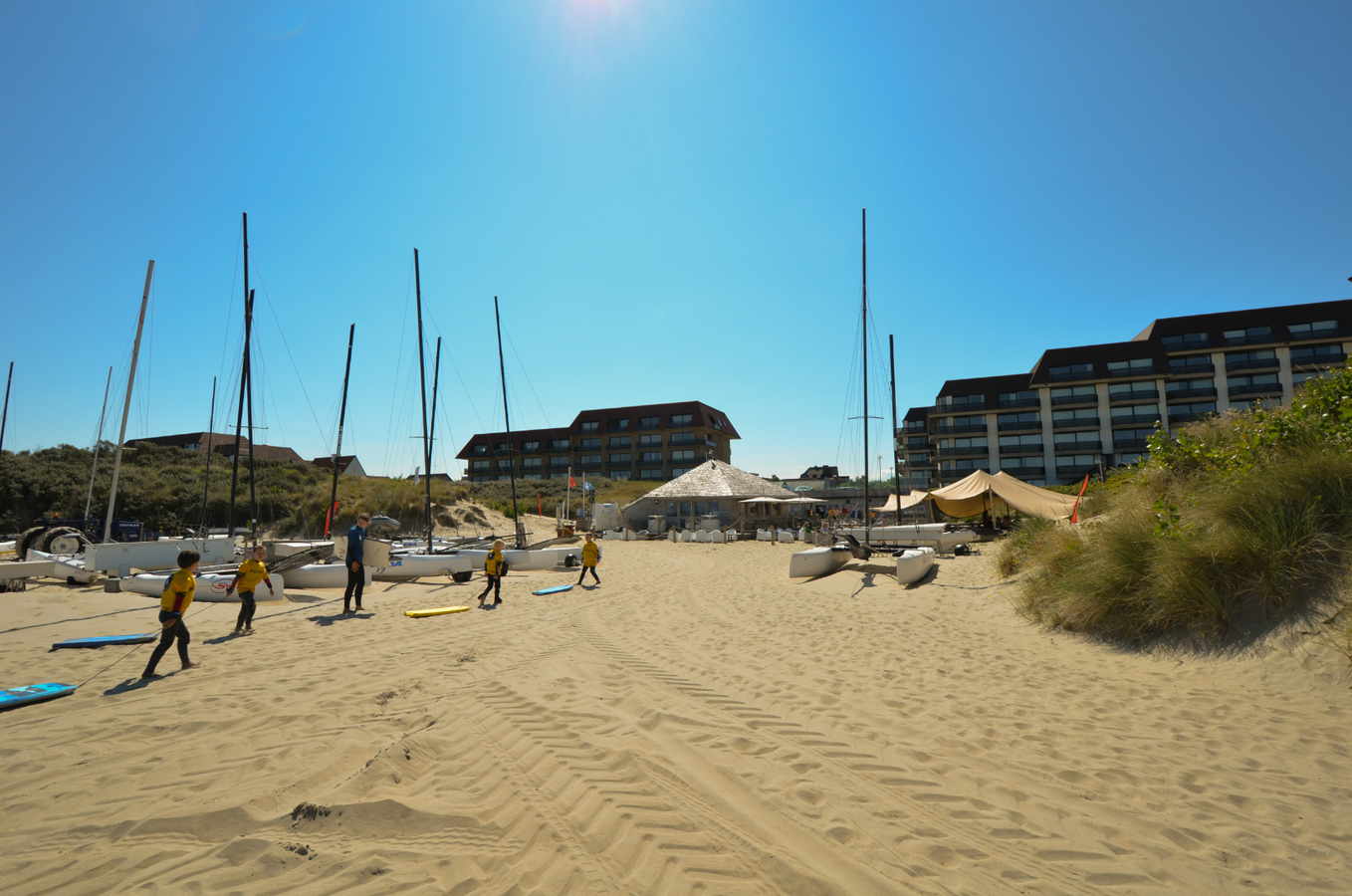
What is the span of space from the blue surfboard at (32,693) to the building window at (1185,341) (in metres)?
67.5

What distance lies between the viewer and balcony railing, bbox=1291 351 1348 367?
46000 millimetres

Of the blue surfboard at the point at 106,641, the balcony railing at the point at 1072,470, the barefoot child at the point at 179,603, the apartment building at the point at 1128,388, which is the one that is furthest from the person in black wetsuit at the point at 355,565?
the balcony railing at the point at 1072,470

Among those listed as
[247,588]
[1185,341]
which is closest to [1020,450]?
[1185,341]

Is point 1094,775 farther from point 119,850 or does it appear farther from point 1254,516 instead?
point 119,850

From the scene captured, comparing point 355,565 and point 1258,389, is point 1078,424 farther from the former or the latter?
point 355,565

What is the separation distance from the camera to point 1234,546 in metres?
6.79

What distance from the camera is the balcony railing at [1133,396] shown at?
164 feet

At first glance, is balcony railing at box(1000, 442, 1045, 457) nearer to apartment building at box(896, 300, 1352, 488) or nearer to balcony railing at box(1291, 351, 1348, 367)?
apartment building at box(896, 300, 1352, 488)

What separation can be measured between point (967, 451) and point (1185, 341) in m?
19.3

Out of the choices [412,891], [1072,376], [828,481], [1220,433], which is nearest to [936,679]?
[412,891]

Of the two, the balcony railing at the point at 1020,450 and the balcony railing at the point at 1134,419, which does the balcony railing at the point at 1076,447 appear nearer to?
the balcony railing at the point at 1020,450

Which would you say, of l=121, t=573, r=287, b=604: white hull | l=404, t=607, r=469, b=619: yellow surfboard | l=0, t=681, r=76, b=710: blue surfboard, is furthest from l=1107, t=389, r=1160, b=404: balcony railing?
l=0, t=681, r=76, b=710: blue surfboard

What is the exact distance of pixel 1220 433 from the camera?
35.8ft

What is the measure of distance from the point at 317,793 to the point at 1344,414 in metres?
11.5
